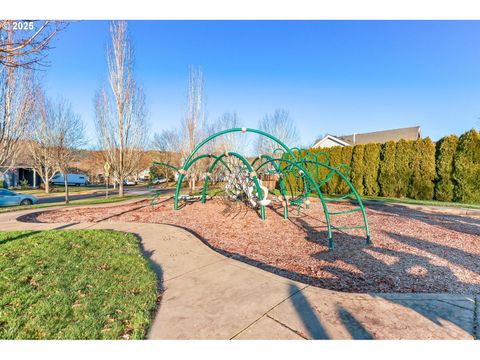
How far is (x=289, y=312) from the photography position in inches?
82.7

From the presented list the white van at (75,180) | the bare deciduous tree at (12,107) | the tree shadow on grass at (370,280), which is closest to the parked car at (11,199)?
the bare deciduous tree at (12,107)

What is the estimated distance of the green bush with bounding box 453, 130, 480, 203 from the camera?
10.9m

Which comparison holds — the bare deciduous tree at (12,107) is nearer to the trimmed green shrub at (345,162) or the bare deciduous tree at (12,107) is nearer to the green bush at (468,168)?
the trimmed green shrub at (345,162)

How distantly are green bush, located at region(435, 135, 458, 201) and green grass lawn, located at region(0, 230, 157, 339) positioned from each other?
15.5 meters

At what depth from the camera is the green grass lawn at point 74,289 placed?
1902mm

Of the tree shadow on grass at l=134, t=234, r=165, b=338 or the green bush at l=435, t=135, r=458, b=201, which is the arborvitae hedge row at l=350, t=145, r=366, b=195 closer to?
the green bush at l=435, t=135, r=458, b=201

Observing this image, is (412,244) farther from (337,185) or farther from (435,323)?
(337,185)

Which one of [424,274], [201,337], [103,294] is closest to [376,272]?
[424,274]

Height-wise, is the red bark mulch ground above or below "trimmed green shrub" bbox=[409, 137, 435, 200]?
below

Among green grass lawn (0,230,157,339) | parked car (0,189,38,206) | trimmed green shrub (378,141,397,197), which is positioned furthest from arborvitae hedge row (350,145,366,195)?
parked car (0,189,38,206)

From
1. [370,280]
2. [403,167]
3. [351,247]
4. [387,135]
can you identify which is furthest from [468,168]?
[387,135]

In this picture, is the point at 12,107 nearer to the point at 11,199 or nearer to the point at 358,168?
the point at 11,199

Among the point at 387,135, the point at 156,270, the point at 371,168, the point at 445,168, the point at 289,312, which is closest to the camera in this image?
the point at 289,312

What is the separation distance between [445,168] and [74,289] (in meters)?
16.5
